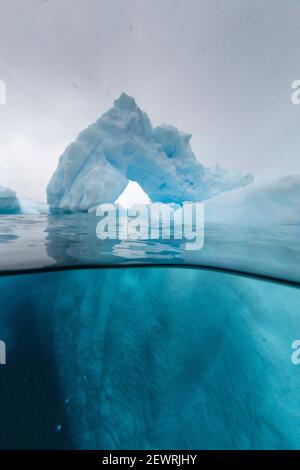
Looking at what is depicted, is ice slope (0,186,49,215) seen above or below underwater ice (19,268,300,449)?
above

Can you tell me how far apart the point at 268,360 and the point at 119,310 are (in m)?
2.27

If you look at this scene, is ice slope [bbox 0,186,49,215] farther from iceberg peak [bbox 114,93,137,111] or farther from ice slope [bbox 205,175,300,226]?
ice slope [bbox 205,175,300,226]

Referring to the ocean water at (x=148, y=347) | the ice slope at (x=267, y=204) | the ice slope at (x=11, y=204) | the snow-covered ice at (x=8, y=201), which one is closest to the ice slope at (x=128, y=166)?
the ice slope at (x=11, y=204)

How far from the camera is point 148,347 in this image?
2.69 meters

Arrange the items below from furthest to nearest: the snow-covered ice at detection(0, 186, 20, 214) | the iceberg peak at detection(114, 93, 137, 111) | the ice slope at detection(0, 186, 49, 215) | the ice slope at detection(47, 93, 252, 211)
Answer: the ice slope at detection(0, 186, 49, 215) < the snow-covered ice at detection(0, 186, 20, 214) < the iceberg peak at detection(114, 93, 137, 111) < the ice slope at detection(47, 93, 252, 211)

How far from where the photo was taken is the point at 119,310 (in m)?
3.20

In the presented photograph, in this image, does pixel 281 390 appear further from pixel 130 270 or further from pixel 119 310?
pixel 130 270

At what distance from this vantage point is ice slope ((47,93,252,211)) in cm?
1814

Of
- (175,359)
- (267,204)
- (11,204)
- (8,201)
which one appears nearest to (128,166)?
(8,201)

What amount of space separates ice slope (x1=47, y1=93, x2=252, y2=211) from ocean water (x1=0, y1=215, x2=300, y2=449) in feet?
50.3

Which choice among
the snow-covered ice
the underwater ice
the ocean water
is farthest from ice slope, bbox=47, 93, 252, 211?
the underwater ice

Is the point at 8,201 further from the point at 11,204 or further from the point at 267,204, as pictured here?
the point at 267,204

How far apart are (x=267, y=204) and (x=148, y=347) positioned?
26.4 ft

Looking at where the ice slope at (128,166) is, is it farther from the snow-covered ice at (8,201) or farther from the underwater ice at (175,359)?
the underwater ice at (175,359)
